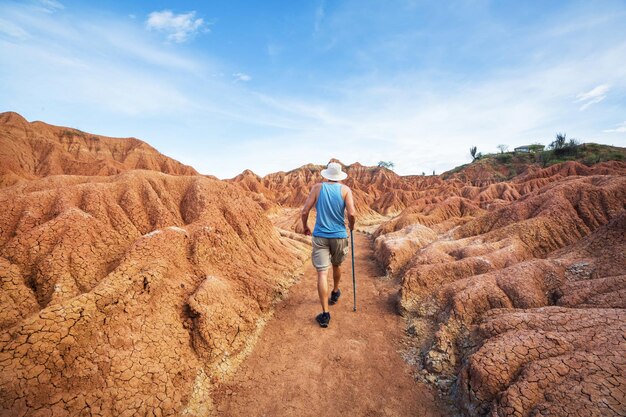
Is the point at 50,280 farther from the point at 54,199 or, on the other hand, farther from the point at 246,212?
the point at 246,212

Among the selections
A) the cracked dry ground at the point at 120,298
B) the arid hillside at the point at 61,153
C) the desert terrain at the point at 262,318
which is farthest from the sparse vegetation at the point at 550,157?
the arid hillside at the point at 61,153

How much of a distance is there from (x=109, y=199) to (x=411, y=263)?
323 inches

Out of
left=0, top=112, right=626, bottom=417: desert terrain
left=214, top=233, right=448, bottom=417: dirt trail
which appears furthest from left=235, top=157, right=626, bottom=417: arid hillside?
left=214, top=233, right=448, bottom=417: dirt trail

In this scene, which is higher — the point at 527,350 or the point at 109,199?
the point at 109,199

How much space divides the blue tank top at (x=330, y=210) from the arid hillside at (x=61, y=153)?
51.9ft

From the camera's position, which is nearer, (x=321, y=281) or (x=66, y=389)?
(x=66, y=389)

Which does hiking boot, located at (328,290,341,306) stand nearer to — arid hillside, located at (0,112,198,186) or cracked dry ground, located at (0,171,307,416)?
cracked dry ground, located at (0,171,307,416)

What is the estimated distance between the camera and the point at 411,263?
768 centimetres

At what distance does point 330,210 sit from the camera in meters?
4.57

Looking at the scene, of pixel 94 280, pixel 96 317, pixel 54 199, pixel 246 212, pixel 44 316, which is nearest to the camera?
pixel 44 316

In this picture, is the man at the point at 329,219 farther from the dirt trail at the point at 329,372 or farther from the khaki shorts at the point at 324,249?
the dirt trail at the point at 329,372

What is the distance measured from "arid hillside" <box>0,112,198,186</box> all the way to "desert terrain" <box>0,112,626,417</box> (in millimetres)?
11766

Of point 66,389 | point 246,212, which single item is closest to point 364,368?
point 66,389

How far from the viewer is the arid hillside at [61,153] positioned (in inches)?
785
